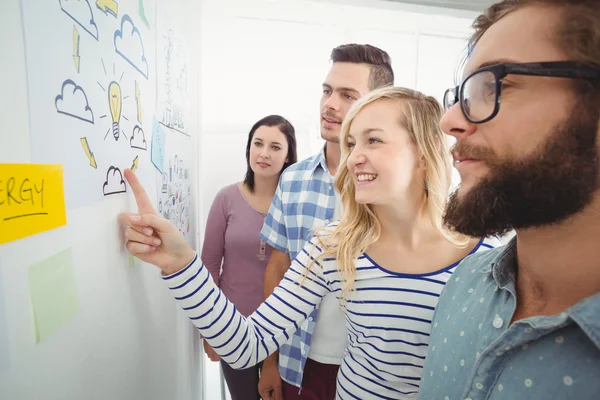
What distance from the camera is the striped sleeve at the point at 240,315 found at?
27.8 inches

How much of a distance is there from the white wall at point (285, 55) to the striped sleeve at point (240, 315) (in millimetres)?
1588

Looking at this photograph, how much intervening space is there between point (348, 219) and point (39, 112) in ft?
2.70

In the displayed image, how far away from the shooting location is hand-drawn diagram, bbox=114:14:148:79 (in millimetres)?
609

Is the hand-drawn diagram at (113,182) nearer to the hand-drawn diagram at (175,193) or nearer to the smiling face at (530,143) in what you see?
the hand-drawn diagram at (175,193)

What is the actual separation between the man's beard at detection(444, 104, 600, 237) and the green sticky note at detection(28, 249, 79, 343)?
2.18 ft

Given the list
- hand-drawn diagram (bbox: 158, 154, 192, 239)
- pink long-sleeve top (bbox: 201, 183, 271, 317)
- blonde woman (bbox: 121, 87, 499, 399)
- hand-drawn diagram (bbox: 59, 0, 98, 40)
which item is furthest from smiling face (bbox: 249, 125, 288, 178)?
hand-drawn diagram (bbox: 59, 0, 98, 40)

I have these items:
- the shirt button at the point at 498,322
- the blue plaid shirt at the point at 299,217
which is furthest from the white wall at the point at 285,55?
the shirt button at the point at 498,322

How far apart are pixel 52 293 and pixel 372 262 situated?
0.73 meters

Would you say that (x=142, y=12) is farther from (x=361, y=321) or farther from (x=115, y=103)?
(x=361, y=321)

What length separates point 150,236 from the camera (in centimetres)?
66

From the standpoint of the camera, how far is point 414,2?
216cm

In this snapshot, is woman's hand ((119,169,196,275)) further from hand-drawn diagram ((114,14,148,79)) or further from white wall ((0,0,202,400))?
hand-drawn diagram ((114,14,148,79))

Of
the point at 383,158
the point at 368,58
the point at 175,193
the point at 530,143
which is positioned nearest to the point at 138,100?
the point at 175,193

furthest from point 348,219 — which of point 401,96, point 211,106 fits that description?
point 211,106
